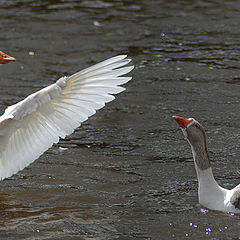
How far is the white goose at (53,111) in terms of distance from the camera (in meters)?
6.52

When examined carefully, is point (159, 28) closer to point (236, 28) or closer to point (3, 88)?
point (236, 28)

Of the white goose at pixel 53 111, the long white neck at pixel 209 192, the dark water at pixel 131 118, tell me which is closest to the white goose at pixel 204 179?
the long white neck at pixel 209 192

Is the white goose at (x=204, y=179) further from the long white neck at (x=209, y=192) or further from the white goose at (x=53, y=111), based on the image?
the white goose at (x=53, y=111)

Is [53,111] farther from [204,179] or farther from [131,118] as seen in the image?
[131,118]

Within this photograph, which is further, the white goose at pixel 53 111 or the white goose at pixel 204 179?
the white goose at pixel 204 179

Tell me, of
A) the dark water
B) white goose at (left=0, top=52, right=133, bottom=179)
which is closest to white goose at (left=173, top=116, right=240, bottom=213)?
the dark water

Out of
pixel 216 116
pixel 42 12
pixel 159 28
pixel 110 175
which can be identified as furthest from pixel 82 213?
pixel 42 12

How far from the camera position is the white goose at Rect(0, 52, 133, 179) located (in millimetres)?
6523

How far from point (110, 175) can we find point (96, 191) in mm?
426

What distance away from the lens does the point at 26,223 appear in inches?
277

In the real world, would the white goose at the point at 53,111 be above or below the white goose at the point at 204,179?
above

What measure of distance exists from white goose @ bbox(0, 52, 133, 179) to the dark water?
678mm

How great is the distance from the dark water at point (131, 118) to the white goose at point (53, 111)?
68 centimetres

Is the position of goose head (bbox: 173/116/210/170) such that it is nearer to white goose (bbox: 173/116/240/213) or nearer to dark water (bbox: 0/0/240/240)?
white goose (bbox: 173/116/240/213)
